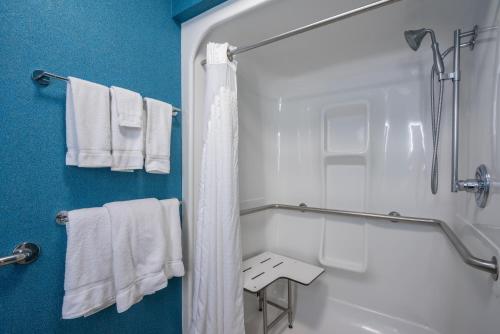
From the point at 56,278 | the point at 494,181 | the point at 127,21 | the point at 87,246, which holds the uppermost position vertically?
the point at 127,21

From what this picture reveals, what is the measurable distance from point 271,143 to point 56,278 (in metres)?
1.68

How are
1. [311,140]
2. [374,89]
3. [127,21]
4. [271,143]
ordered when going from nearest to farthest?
[127,21] < [374,89] < [311,140] < [271,143]

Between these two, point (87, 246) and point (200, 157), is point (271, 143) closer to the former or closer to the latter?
point (200, 157)

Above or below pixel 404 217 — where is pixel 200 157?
above

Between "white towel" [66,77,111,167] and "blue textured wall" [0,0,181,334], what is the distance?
0.06 meters

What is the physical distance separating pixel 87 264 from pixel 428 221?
1788 mm

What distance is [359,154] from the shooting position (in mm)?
1686

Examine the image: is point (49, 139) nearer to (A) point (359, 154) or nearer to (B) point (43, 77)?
(B) point (43, 77)

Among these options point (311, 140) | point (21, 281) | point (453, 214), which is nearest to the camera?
point (21, 281)

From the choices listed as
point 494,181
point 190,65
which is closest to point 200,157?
point 190,65

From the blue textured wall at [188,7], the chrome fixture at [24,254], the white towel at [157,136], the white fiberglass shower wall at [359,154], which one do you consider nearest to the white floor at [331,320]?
the white fiberglass shower wall at [359,154]

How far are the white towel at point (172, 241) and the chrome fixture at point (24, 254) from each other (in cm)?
47

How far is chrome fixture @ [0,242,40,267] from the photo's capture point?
0.76 metres

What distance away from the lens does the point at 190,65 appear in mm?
1284
